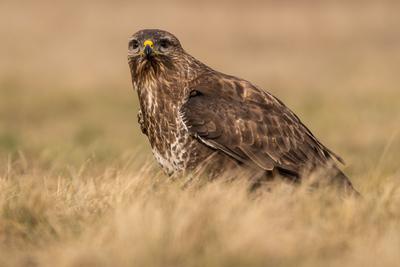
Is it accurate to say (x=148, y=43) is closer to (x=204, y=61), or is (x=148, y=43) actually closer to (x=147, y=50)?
(x=147, y=50)

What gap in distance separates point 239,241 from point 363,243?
859 millimetres

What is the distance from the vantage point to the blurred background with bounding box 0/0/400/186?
39.8ft

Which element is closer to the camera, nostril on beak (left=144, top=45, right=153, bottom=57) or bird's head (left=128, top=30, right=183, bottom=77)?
nostril on beak (left=144, top=45, right=153, bottom=57)

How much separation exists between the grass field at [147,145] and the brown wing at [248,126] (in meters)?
0.43

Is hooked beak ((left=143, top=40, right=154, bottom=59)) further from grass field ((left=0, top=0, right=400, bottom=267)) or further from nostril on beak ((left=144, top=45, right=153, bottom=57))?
grass field ((left=0, top=0, right=400, bottom=267))

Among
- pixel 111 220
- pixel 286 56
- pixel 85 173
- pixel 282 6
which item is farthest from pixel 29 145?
pixel 282 6

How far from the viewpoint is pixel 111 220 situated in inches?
222

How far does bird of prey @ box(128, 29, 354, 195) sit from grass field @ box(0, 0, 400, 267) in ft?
1.02

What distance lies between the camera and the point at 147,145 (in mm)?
12297

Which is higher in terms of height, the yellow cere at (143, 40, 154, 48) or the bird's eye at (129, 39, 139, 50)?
the yellow cere at (143, 40, 154, 48)

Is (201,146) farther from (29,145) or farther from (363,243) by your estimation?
(29,145)

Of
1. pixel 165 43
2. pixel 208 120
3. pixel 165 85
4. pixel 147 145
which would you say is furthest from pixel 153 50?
pixel 147 145

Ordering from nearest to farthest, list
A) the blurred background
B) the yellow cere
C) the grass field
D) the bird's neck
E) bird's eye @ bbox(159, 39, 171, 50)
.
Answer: the grass field → the bird's neck → the yellow cere → bird's eye @ bbox(159, 39, 171, 50) → the blurred background

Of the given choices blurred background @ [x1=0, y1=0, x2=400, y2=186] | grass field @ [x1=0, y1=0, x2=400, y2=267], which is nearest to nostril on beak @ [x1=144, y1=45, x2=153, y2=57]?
grass field @ [x1=0, y1=0, x2=400, y2=267]
